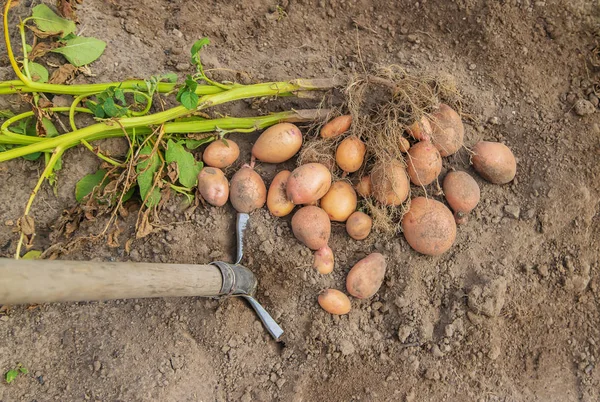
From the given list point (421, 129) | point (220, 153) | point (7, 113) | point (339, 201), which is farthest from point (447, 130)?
point (7, 113)

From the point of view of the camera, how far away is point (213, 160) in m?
1.89

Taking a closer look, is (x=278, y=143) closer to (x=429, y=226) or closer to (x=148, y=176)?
(x=148, y=176)

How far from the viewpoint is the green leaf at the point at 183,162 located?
181cm

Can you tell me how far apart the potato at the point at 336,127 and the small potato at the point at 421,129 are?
0.80 ft

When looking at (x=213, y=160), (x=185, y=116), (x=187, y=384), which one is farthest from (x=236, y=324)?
(x=185, y=116)

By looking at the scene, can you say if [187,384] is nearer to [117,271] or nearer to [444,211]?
[117,271]

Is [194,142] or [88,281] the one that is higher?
[88,281]

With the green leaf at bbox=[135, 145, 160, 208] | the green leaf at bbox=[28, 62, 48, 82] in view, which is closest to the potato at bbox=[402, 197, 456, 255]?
the green leaf at bbox=[135, 145, 160, 208]

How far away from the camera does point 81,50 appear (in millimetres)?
1891

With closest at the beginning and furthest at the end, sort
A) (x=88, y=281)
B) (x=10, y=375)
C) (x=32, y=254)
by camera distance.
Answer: (x=88, y=281)
(x=10, y=375)
(x=32, y=254)

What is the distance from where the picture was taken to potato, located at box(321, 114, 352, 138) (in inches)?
72.7

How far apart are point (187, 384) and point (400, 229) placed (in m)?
1.01

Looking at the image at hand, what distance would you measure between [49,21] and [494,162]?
1871 mm

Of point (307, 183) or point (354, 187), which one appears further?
point (354, 187)
